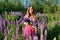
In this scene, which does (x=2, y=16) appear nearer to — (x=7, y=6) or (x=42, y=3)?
(x=7, y=6)

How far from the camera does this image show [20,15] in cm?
298

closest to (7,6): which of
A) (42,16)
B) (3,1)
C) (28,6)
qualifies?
(3,1)

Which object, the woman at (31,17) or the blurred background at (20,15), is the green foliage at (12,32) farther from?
the woman at (31,17)

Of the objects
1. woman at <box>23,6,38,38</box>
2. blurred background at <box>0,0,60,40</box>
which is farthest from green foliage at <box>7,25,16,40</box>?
woman at <box>23,6,38,38</box>

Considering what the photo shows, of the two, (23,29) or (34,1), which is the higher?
(34,1)

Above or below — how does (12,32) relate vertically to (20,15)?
below

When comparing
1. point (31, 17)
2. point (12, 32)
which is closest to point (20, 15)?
point (31, 17)

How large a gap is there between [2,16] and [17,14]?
197mm

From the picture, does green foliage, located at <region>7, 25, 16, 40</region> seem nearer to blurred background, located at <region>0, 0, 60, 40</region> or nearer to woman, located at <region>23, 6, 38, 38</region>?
blurred background, located at <region>0, 0, 60, 40</region>

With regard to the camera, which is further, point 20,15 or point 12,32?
point 20,15

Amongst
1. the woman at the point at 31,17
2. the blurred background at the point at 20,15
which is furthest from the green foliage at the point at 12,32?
the woman at the point at 31,17

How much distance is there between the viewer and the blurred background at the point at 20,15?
275 cm

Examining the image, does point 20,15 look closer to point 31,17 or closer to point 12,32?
point 31,17

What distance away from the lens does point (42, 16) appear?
9.78 feet
